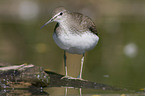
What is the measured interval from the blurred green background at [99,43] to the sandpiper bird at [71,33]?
1.27 m

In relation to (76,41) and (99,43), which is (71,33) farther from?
(99,43)

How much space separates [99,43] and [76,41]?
758 cm

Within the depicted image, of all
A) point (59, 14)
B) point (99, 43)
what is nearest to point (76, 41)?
point (59, 14)

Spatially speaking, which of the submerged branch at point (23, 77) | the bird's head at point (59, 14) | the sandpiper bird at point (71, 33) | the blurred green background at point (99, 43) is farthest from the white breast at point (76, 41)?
the blurred green background at point (99, 43)

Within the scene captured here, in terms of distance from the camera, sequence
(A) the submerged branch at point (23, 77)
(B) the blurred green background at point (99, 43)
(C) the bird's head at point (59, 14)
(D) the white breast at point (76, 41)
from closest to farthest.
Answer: (A) the submerged branch at point (23, 77) < (D) the white breast at point (76, 41) < (C) the bird's head at point (59, 14) < (B) the blurred green background at point (99, 43)

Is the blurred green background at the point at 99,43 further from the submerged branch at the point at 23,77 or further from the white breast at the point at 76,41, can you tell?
the submerged branch at the point at 23,77

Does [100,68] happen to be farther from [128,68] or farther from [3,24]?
[3,24]

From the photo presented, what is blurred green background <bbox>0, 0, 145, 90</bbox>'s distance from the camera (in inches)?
363

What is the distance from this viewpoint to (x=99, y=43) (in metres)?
14.3

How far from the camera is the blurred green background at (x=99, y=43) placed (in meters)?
9.21

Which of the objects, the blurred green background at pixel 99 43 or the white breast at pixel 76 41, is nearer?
the white breast at pixel 76 41

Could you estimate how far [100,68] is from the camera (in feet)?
31.4

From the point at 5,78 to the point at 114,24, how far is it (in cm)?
1339

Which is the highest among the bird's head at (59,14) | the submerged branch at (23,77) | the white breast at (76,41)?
the bird's head at (59,14)
